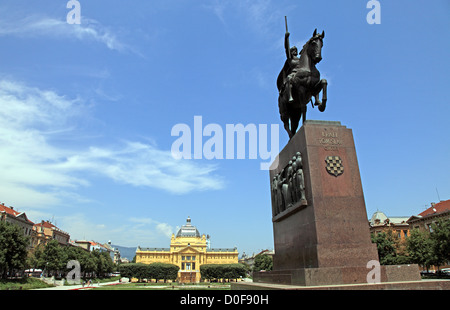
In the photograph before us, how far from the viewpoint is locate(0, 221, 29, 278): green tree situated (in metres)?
37.2

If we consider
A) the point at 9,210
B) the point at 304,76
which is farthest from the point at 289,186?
the point at 9,210

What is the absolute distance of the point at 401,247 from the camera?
46250 millimetres

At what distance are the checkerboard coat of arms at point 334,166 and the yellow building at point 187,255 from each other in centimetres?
9593

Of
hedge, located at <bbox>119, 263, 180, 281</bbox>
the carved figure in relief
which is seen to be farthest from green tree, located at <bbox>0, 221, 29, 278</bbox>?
the carved figure in relief

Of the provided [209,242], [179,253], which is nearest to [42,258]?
[179,253]

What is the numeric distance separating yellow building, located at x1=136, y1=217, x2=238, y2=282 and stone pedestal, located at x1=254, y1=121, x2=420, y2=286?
94.5 meters

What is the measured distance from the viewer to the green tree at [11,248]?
37.2 meters

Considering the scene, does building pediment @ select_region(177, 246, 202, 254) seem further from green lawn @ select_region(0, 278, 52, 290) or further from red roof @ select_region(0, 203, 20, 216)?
green lawn @ select_region(0, 278, 52, 290)

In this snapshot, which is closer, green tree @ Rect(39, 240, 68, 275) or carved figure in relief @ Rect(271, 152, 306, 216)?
carved figure in relief @ Rect(271, 152, 306, 216)

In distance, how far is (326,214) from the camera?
813 cm

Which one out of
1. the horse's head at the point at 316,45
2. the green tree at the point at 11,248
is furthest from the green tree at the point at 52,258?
the horse's head at the point at 316,45

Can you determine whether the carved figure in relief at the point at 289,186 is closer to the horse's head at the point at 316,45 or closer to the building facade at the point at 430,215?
the horse's head at the point at 316,45

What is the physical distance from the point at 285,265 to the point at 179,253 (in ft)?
324
